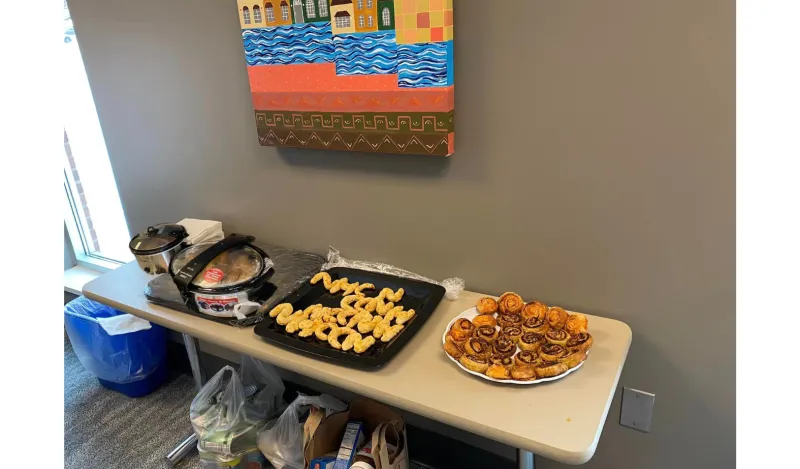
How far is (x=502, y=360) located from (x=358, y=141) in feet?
2.22

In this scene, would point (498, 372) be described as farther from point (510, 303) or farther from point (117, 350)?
point (117, 350)

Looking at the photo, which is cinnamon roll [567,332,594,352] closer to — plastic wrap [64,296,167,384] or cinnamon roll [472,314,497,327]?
cinnamon roll [472,314,497,327]

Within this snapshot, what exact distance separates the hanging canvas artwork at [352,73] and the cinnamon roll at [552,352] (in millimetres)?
517

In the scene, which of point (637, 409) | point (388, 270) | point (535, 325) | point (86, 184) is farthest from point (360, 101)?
point (86, 184)

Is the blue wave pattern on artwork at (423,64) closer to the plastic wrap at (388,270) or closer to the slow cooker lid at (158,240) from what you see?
the plastic wrap at (388,270)

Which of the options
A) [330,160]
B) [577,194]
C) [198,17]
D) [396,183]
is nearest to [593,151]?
[577,194]

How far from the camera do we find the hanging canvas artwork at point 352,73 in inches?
48.4

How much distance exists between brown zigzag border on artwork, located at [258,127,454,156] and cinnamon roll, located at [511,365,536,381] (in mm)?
533

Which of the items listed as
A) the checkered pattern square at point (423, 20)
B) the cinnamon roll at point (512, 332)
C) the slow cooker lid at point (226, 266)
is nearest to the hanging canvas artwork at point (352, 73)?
the checkered pattern square at point (423, 20)

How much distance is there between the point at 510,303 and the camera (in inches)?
51.2

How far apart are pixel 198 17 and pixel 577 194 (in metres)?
Answer: 1.23

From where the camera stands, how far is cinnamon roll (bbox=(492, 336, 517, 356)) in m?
1.14
